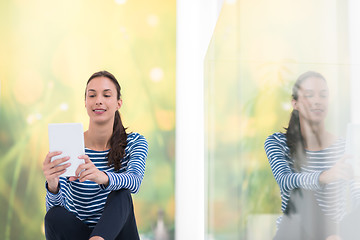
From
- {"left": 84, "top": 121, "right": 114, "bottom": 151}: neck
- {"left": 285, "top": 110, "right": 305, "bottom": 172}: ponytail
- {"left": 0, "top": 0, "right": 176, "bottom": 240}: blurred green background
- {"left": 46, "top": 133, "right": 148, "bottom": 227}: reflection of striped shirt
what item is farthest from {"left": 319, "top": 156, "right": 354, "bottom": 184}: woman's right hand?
{"left": 0, "top": 0, "right": 176, "bottom": 240}: blurred green background

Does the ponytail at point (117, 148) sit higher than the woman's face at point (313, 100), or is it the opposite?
the woman's face at point (313, 100)

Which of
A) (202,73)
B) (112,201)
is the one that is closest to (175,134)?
(202,73)

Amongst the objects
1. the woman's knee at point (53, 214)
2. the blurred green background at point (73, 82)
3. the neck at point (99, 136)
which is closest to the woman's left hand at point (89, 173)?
the woman's knee at point (53, 214)

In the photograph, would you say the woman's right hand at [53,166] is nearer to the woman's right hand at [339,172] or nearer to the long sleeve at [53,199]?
the long sleeve at [53,199]

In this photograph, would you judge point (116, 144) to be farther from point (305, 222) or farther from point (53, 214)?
point (305, 222)

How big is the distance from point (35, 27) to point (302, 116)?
3.13 m

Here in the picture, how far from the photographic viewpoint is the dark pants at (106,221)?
4.66 feet

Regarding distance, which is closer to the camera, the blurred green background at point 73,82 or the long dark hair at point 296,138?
the long dark hair at point 296,138

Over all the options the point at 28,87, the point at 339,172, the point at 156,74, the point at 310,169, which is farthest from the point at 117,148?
the point at 28,87

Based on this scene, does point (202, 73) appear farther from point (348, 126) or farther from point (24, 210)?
point (348, 126)

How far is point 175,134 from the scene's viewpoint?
331cm

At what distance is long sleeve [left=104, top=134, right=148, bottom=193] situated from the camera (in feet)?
5.00

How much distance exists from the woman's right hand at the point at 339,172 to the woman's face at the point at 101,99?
1.43 metres

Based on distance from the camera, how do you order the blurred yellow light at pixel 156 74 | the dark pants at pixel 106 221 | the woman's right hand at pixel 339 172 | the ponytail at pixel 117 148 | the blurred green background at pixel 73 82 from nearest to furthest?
the woman's right hand at pixel 339 172 → the dark pants at pixel 106 221 → the ponytail at pixel 117 148 → the blurred green background at pixel 73 82 → the blurred yellow light at pixel 156 74
